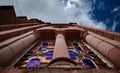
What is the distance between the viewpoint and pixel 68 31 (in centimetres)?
1175

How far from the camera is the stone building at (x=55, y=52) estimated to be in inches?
121

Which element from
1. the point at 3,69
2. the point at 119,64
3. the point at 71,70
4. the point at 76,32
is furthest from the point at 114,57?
the point at 76,32

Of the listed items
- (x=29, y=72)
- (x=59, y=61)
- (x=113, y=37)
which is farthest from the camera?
(x=113, y=37)

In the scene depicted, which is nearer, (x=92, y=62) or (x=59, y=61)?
(x=59, y=61)

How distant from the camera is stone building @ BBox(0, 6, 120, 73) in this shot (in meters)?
3.07

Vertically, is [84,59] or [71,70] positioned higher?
[71,70]

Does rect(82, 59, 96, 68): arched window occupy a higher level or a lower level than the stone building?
lower

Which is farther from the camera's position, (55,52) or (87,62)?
(87,62)

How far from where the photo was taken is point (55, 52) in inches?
212

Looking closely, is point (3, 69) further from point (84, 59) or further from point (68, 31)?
point (68, 31)

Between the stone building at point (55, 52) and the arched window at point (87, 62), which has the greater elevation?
the stone building at point (55, 52)

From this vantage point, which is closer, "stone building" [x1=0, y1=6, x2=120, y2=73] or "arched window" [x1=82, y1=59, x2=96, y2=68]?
"stone building" [x1=0, y1=6, x2=120, y2=73]

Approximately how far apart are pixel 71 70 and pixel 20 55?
181 inches

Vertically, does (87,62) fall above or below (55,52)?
below
